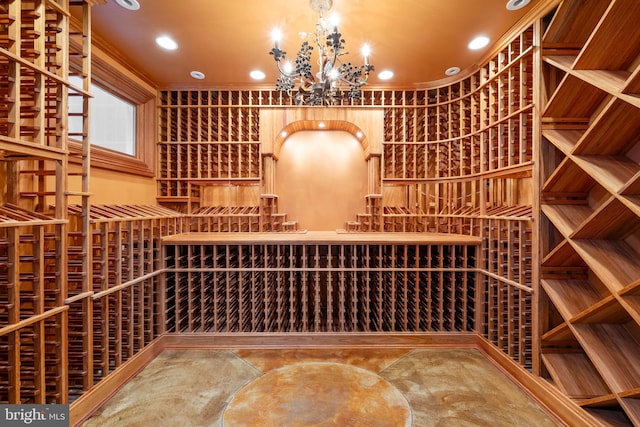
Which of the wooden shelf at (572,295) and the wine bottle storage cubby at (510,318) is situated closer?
the wooden shelf at (572,295)

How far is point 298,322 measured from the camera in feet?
9.54

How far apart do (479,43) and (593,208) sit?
69.4 inches

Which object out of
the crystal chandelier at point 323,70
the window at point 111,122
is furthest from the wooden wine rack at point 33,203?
the crystal chandelier at point 323,70

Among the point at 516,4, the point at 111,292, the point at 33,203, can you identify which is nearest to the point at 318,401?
the point at 111,292

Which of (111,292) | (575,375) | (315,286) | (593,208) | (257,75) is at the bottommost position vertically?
(575,375)

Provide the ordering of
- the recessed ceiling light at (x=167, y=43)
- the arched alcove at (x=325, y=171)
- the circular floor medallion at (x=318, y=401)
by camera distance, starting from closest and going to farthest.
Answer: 1. the circular floor medallion at (x=318, y=401)
2. the recessed ceiling light at (x=167, y=43)
3. the arched alcove at (x=325, y=171)

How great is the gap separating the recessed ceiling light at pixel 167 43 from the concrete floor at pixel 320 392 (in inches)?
116

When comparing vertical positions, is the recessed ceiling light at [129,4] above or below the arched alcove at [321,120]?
above

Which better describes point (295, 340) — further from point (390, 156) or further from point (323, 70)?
point (390, 156)

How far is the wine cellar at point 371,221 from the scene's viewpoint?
157 centimetres

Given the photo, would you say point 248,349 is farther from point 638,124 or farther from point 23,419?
point 638,124

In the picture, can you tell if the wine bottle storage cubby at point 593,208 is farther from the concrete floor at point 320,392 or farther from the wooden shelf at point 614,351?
the concrete floor at point 320,392

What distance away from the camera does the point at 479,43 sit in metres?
2.61

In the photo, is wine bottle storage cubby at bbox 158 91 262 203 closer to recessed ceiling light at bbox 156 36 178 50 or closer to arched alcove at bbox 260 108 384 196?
arched alcove at bbox 260 108 384 196
